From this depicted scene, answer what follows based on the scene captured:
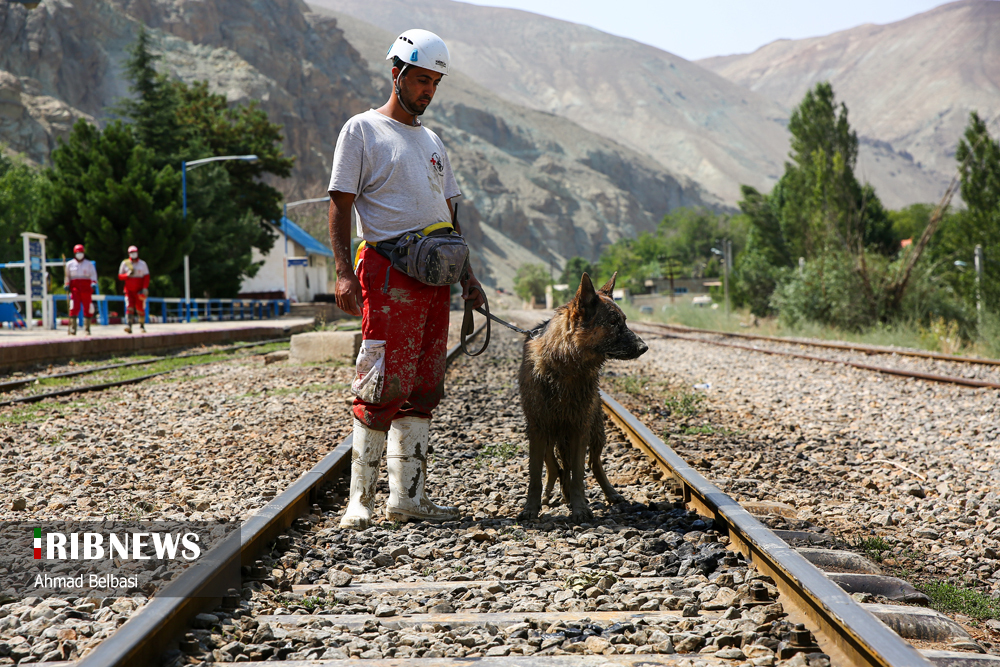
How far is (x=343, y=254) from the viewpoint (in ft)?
13.5

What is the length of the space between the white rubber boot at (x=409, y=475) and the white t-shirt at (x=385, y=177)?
3.61 feet

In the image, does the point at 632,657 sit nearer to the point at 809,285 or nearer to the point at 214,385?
the point at 214,385

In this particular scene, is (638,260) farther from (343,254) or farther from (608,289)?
(343,254)

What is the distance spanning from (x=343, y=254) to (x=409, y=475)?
1297mm

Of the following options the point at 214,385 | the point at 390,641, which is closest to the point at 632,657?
the point at 390,641

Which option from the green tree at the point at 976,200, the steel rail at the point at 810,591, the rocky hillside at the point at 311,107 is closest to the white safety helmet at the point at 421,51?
the steel rail at the point at 810,591

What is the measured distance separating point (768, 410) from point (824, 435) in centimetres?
164

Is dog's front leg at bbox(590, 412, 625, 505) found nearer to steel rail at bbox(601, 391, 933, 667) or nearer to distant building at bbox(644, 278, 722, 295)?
steel rail at bbox(601, 391, 933, 667)

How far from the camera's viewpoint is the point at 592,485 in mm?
5281

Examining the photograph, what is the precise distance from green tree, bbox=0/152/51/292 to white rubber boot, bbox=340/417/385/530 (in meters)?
54.5

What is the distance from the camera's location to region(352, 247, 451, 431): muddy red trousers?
4.16 metres

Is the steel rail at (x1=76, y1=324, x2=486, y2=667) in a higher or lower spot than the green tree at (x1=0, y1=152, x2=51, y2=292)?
lower

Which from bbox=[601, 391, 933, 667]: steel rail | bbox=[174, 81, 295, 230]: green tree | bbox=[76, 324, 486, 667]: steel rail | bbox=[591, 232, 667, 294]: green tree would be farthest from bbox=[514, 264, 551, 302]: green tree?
bbox=[76, 324, 486, 667]: steel rail

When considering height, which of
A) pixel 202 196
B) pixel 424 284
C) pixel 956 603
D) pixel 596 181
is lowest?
pixel 956 603
